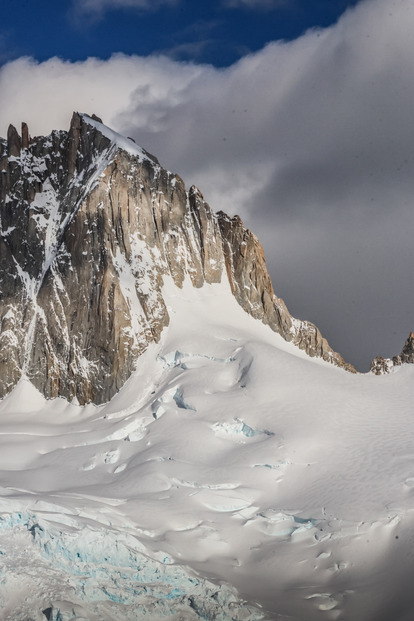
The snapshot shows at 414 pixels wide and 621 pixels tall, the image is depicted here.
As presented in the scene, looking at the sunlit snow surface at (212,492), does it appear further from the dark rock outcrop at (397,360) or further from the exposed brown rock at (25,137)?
the dark rock outcrop at (397,360)

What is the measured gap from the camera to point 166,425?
6994 centimetres

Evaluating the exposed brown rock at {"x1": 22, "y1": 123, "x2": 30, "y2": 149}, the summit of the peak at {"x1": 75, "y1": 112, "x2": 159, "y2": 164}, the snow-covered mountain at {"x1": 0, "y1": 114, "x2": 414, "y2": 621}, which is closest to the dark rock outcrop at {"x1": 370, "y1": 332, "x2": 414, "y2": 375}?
the snow-covered mountain at {"x1": 0, "y1": 114, "x2": 414, "y2": 621}

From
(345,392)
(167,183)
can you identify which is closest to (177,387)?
(345,392)

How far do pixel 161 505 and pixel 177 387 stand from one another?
2446 cm

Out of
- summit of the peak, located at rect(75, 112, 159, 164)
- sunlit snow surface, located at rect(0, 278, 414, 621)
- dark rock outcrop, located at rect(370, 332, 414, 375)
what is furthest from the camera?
dark rock outcrop, located at rect(370, 332, 414, 375)

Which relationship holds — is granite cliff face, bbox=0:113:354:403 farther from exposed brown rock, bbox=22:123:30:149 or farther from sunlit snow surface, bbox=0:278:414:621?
sunlit snow surface, bbox=0:278:414:621

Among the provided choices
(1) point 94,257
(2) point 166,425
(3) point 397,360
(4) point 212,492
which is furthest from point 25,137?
(3) point 397,360

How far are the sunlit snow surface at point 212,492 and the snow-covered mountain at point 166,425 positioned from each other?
0.50 feet

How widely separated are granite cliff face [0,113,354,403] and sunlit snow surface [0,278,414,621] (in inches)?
128

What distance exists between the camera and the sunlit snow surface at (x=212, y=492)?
123ft

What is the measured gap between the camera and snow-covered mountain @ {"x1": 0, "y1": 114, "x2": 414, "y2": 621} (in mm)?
39125

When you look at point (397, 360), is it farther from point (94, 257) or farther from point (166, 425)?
point (166, 425)

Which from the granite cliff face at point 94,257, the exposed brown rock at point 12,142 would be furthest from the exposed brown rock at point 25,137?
the exposed brown rock at point 12,142

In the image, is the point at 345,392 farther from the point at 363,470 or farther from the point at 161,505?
the point at 161,505
